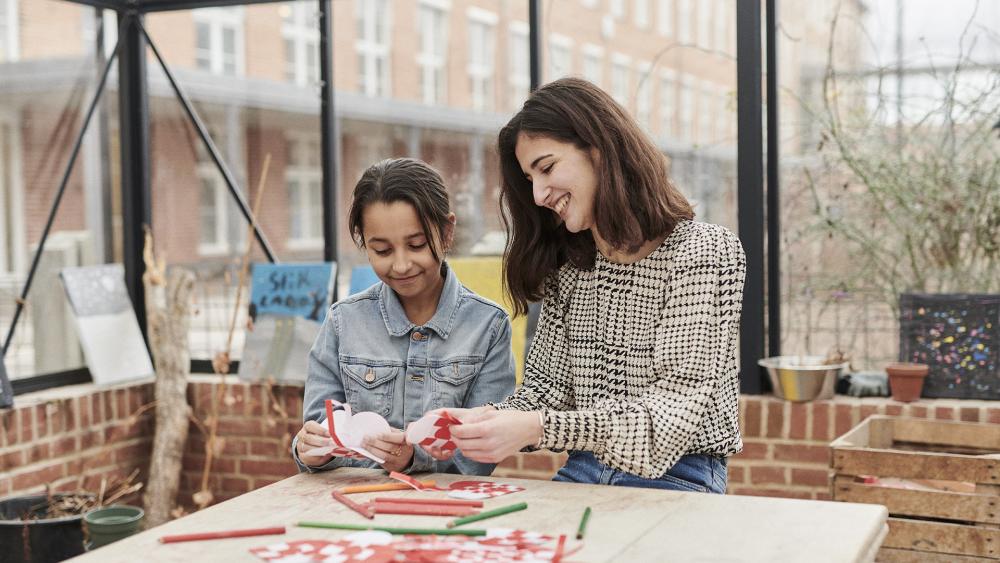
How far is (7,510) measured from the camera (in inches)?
139

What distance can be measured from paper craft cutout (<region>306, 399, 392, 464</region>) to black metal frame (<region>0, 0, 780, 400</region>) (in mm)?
1958

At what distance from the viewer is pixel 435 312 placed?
228 cm

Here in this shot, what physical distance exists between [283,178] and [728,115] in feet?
6.07

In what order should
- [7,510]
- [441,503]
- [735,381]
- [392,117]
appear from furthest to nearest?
[392,117]
[7,510]
[735,381]
[441,503]

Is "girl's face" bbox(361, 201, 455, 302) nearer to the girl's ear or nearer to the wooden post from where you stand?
the girl's ear

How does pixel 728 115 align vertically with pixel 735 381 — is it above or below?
above

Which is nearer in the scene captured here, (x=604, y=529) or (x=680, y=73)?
(x=604, y=529)

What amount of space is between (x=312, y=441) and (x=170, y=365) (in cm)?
239

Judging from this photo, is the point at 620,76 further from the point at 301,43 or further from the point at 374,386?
the point at 374,386

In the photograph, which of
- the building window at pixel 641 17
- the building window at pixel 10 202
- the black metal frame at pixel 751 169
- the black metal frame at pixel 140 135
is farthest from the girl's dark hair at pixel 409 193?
the building window at pixel 10 202

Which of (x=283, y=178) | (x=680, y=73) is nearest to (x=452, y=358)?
(x=680, y=73)

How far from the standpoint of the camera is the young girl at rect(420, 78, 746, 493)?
1896 mm

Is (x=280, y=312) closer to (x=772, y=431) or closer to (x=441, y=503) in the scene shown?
(x=772, y=431)

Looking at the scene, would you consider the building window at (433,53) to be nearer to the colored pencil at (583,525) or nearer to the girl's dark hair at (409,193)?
the girl's dark hair at (409,193)
